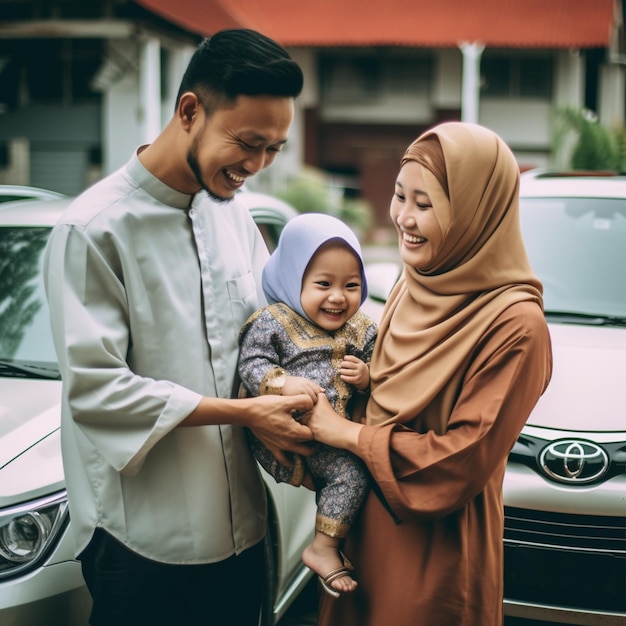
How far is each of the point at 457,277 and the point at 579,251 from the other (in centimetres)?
204

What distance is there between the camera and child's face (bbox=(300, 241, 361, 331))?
85.7 inches

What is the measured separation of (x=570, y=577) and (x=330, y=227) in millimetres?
1549

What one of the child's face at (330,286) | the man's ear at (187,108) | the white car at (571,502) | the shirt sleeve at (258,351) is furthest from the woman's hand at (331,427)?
the white car at (571,502)

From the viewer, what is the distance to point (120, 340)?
6.17 ft

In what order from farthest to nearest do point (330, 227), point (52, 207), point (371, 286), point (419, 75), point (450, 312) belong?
point (419, 75) → point (371, 286) → point (52, 207) → point (330, 227) → point (450, 312)

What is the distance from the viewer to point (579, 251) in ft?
12.6

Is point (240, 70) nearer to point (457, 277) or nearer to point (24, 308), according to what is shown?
point (457, 277)

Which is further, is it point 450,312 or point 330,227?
point 330,227

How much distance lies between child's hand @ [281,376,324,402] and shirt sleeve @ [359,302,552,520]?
0.19 metres

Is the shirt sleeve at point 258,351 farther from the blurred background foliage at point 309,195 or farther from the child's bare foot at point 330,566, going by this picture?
the blurred background foliage at point 309,195

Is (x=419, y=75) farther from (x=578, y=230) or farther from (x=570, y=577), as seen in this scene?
(x=570, y=577)

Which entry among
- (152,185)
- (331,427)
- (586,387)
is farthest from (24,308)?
(586,387)

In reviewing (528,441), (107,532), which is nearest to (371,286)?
(528,441)

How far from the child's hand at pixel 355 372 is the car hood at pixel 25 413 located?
3.10 ft
